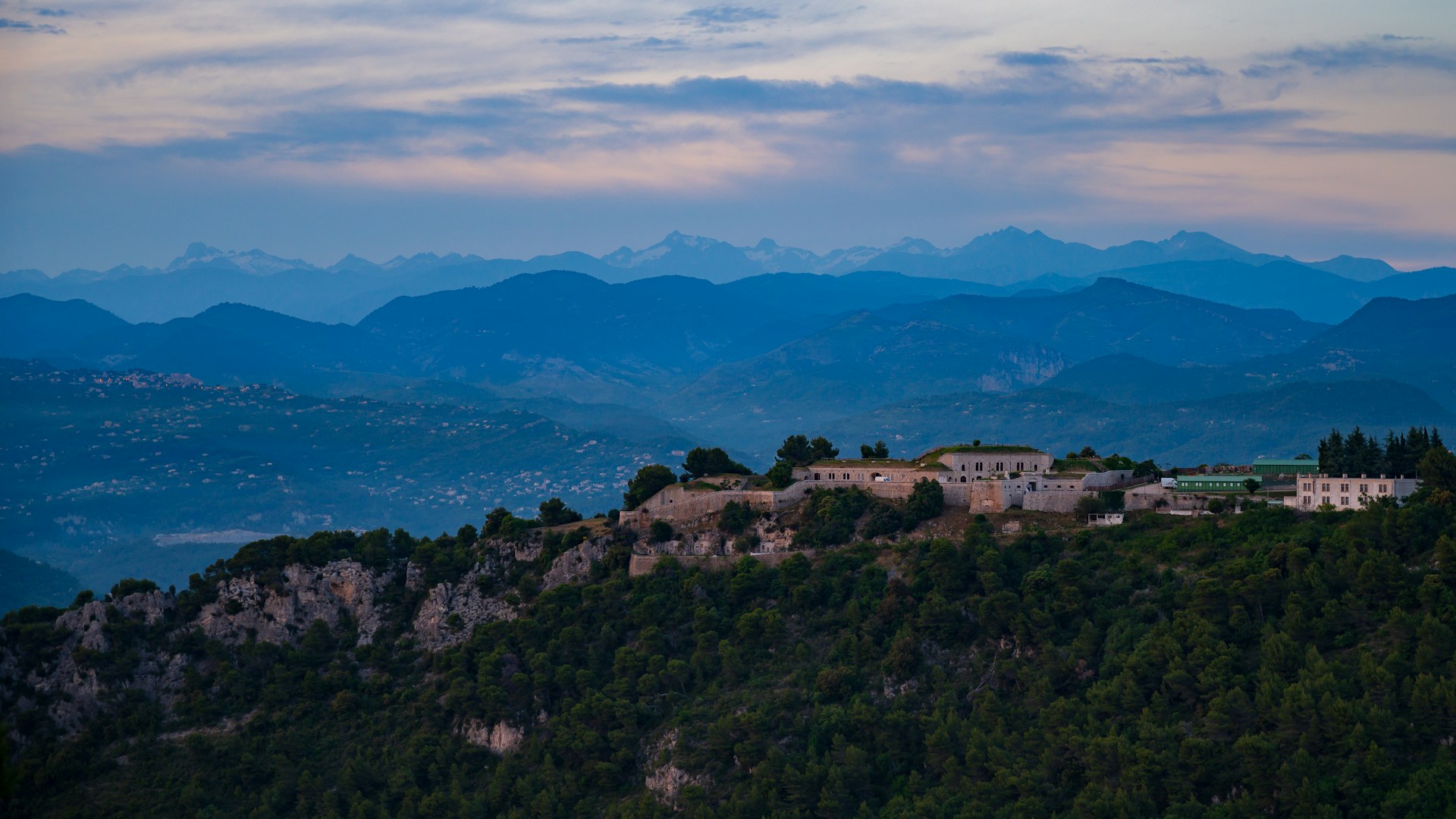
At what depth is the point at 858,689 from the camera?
85.3 metres

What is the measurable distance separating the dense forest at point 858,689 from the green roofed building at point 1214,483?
13.7ft

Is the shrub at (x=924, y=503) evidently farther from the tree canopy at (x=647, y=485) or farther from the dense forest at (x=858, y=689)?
the tree canopy at (x=647, y=485)

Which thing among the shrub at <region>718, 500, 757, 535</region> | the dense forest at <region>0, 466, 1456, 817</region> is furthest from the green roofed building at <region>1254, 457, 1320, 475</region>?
the shrub at <region>718, 500, 757, 535</region>

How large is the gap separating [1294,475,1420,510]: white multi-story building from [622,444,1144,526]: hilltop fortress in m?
10.5

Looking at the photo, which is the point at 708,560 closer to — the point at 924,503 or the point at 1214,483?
the point at 924,503

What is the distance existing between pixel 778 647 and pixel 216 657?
109 feet

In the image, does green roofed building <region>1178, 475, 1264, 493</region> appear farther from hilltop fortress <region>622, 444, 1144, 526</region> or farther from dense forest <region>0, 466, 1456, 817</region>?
dense forest <region>0, 466, 1456, 817</region>

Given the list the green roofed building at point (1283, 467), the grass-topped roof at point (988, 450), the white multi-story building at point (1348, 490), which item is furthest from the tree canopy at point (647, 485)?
the white multi-story building at point (1348, 490)

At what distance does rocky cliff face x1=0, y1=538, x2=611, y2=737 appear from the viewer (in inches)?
3804

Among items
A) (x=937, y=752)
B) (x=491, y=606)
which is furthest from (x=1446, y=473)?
(x=491, y=606)

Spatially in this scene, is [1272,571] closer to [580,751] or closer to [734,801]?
[734,801]

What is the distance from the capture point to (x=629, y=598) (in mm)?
96125

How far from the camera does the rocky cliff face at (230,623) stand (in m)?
96.6

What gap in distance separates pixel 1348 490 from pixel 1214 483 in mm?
7772
